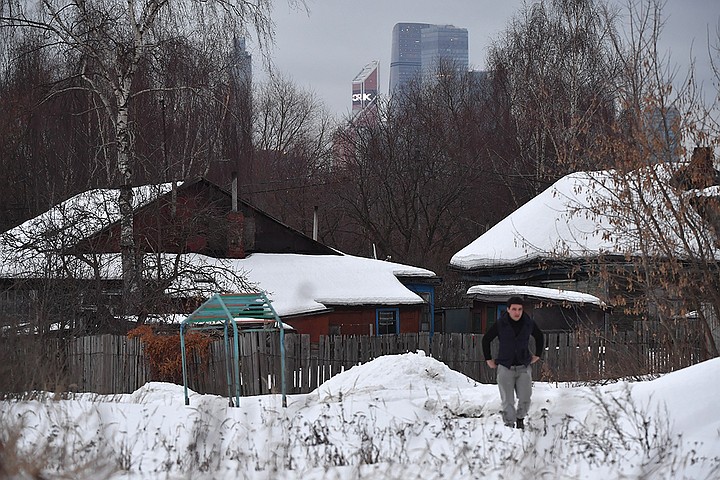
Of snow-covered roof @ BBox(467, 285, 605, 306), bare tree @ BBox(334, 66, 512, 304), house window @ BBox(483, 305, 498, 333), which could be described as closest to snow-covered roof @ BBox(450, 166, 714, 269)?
snow-covered roof @ BBox(467, 285, 605, 306)

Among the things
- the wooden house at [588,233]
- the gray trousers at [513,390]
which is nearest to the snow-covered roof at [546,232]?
the wooden house at [588,233]

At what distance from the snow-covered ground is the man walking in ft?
0.73

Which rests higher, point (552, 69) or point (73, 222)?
point (552, 69)

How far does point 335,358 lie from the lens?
16.4 metres

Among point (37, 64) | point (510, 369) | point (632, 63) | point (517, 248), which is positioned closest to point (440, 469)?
point (510, 369)

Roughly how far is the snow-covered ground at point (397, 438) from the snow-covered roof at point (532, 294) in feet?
28.5

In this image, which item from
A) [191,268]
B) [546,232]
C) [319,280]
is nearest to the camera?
[191,268]

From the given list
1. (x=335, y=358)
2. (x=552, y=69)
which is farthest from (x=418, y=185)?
(x=335, y=358)

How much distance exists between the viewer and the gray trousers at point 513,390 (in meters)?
9.33

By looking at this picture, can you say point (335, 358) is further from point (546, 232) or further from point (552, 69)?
point (552, 69)

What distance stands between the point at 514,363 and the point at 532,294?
12188mm

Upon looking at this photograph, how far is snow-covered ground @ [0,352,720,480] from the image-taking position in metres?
6.60

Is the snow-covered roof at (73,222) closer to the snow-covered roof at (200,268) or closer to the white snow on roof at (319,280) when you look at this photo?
the snow-covered roof at (200,268)

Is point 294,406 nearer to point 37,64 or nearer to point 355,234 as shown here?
point 37,64
